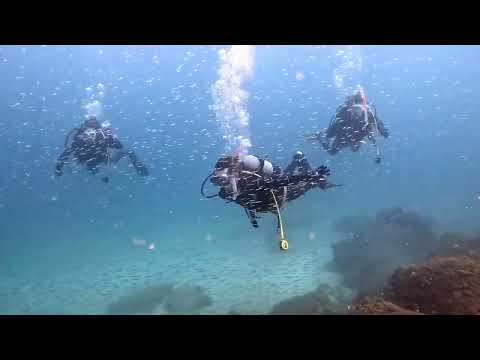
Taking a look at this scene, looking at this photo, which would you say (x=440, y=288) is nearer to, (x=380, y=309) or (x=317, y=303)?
(x=380, y=309)

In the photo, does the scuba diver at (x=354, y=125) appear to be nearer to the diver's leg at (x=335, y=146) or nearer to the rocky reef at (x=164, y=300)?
the diver's leg at (x=335, y=146)

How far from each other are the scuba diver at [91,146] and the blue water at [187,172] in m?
3.74

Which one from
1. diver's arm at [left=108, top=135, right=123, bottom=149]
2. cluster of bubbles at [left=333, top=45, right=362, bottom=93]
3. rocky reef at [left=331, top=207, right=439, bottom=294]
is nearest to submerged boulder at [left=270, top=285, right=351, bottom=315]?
rocky reef at [left=331, top=207, right=439, bottom=294]

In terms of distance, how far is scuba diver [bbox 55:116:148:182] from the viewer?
10.4 m

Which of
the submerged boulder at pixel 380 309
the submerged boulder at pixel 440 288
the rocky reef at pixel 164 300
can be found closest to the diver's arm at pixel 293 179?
the submerged boulder at pixel 380 309

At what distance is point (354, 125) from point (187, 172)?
99499 millimetres

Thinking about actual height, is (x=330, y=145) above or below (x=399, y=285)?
above

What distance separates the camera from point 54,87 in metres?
102

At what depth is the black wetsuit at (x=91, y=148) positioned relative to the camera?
10414 mm

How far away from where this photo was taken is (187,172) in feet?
350
